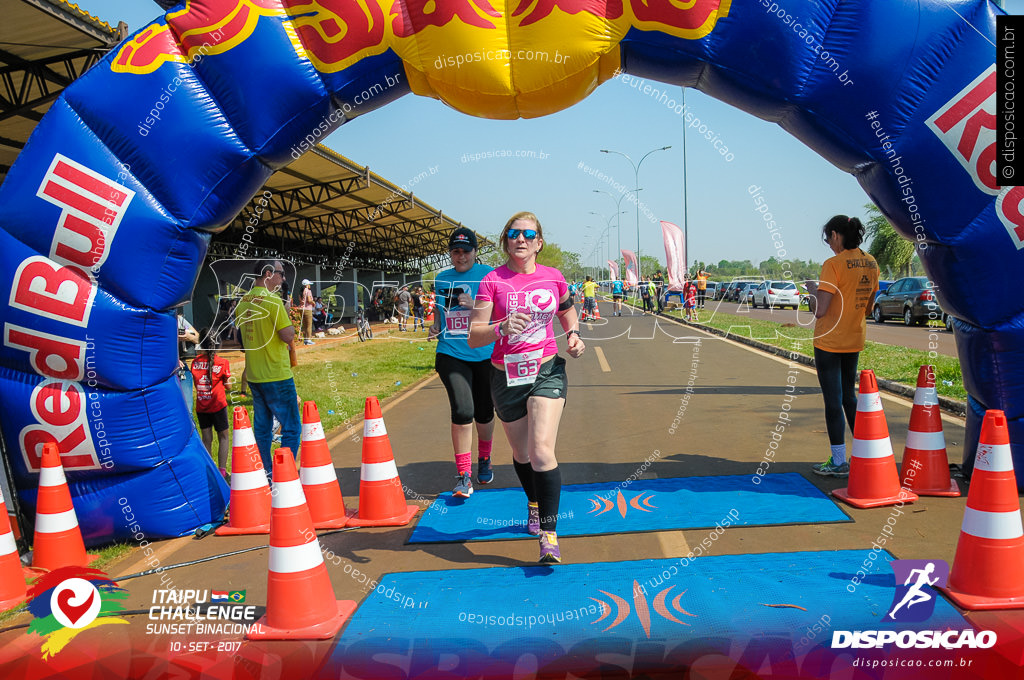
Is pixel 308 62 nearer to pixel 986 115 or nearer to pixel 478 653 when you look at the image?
pixel 478 653

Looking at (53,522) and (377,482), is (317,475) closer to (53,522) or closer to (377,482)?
(377,482)

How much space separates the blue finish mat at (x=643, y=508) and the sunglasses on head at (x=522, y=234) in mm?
1964

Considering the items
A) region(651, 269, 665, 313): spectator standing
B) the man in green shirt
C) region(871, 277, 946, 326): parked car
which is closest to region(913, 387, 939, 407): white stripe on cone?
the man in green shirt

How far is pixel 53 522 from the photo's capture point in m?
4.16

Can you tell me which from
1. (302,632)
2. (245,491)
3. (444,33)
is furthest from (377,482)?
(444,33)

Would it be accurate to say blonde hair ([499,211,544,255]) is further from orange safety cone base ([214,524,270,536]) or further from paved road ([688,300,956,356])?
paved road ([688,300,956,356])

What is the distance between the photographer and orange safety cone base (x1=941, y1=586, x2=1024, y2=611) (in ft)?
9.84

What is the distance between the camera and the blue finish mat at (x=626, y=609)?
2.86 metres

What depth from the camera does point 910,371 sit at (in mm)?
9695

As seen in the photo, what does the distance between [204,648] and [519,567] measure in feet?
5.54

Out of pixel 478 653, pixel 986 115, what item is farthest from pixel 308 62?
pixel 986 115

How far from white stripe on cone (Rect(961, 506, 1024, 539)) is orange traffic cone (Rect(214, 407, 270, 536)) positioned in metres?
4.35

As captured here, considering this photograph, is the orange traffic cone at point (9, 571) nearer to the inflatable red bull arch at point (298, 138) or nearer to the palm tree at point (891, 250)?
A: the inflatable red bull arch at point (298, 138)

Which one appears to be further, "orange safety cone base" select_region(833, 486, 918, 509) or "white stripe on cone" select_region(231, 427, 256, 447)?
"white stripe on cone" select_region(231, 427, 256, 447)
